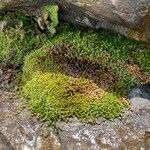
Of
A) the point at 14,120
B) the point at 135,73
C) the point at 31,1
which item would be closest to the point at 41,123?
the point at 14,120

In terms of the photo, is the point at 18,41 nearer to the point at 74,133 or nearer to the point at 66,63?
the point at 66,63

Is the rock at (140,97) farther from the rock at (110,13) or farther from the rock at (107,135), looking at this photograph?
the rock at (110,13)

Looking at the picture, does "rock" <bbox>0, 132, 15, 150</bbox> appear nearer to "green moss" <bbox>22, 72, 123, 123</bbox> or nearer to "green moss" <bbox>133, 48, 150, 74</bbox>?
"green moss" <bbox>22, 72, 123, 123</bbox>

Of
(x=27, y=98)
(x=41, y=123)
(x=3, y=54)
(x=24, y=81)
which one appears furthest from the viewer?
(x=3, y=54)

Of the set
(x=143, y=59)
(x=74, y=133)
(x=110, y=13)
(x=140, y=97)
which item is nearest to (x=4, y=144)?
(x=74, y=133)

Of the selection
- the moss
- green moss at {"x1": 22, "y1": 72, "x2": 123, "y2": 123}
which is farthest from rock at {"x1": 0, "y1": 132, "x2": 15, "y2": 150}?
the moss

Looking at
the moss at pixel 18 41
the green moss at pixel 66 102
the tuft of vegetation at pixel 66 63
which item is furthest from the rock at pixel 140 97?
the moss at pixel 18 41

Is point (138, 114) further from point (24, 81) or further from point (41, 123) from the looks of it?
point (24, 81)
